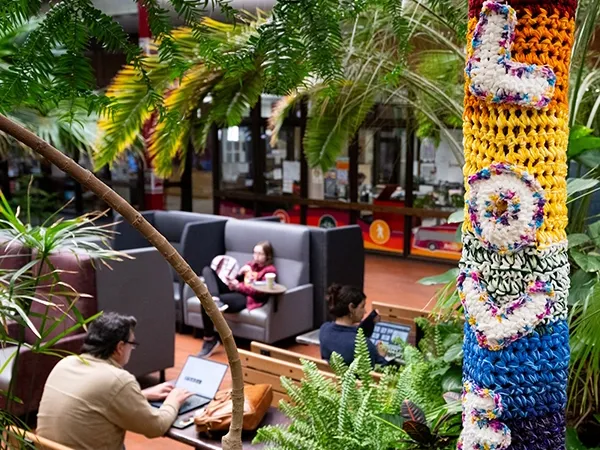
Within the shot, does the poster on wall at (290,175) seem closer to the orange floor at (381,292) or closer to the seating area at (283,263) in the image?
the orange floor at (381,292)

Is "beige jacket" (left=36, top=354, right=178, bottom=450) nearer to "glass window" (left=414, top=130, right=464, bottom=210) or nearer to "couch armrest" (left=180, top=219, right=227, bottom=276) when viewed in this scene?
"couch armrest" (left=180, top=219, right=227, bottom=276)

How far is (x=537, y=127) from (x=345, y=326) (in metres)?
3.42

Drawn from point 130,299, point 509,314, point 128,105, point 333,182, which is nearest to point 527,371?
point 509,314

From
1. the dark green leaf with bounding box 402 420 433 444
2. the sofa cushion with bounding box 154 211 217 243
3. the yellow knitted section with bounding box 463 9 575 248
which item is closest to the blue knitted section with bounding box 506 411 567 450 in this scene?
the yellow knitted section with bounding box 463 9 575 248

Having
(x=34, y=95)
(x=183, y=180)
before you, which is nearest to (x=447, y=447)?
(x=34, y=95)

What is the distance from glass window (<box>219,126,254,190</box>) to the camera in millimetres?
13234

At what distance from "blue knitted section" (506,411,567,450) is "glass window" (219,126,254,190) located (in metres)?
12.0

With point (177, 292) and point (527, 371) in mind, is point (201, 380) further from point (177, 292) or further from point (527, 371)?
point (177, 292)

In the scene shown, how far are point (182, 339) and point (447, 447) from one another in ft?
17.5

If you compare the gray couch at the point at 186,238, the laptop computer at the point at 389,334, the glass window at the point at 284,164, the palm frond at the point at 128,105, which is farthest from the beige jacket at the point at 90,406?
the glass window at the point at 284,164

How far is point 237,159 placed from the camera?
13391 millimetres

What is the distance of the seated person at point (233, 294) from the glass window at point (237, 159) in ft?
21.2

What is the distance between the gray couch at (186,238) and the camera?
24.6 ft

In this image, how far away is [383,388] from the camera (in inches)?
106
